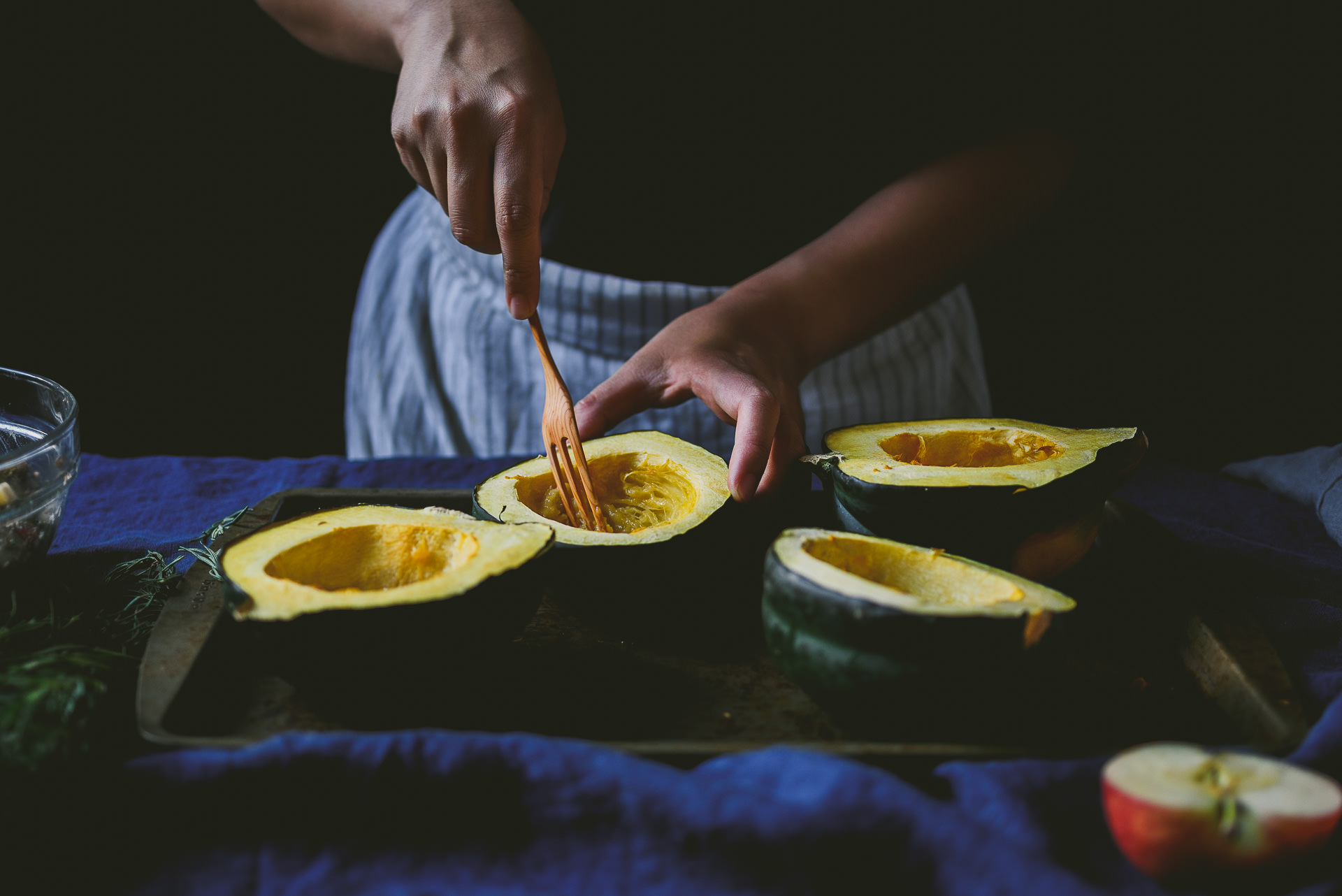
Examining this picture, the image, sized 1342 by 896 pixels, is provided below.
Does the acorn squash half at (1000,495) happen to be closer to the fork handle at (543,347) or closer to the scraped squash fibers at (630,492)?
the scraped squash fibers at (630,492)

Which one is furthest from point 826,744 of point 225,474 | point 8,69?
point 8,69

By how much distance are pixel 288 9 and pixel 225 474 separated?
968 mm

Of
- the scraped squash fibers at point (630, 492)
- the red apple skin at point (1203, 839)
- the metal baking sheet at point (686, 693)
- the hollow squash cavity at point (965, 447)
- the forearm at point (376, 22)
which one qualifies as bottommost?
the metal baking sheet at point (686, 693)

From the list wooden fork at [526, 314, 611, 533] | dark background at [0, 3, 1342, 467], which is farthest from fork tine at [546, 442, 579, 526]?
dark background at [0, 3, 1342, 467]

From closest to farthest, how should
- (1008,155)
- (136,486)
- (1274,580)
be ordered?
1. (1274,580)
2. (136,486)
3. (1008,155)

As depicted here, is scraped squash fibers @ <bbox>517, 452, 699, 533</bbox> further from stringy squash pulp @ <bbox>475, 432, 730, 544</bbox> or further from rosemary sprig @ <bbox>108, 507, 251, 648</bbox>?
rosemary sprig @ <bbox>108, 507, 251, 648</bbox>

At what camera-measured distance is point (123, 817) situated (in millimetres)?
862

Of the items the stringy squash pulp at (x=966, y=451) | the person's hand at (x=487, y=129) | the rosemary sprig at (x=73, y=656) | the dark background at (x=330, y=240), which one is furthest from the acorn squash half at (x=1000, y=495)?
the dark background at (x=330, y=240)

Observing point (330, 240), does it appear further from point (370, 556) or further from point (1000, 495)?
point (1000, 495)

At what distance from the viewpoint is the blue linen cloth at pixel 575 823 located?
0.81 meters

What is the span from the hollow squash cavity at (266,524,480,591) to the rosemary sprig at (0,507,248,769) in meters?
0.19

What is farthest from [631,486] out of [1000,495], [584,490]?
[1000,495]

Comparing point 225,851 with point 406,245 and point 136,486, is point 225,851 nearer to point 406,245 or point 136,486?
point 136,486

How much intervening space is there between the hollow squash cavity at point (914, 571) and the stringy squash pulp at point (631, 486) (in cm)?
20
